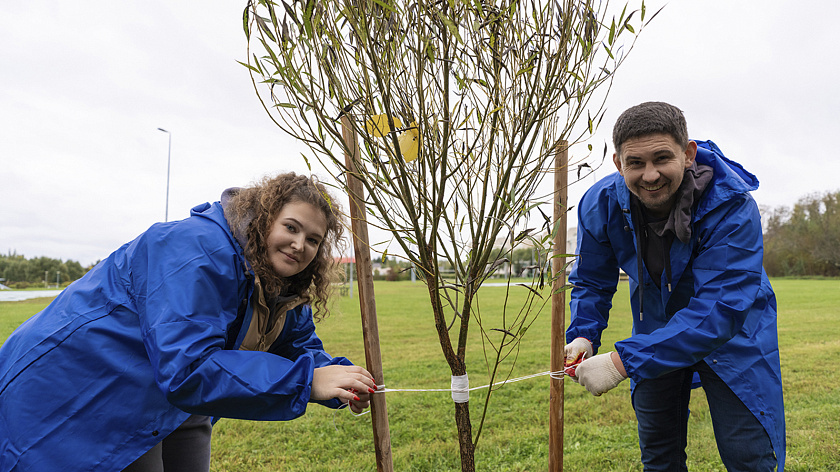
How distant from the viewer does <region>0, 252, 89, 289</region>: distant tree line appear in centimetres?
3691

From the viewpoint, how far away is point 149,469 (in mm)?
1878

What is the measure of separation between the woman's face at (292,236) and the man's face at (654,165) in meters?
1.36

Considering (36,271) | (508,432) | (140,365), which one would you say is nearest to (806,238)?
(508,432)

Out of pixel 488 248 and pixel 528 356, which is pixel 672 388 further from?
pixel 528 356

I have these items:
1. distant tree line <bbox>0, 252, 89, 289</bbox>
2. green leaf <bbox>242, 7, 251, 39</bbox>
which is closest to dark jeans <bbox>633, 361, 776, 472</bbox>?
green leaf <bbox>242, 7, 251, 39</bbox>

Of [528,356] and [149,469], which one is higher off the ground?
[149,469]

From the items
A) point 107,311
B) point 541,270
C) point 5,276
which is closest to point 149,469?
point 107,311

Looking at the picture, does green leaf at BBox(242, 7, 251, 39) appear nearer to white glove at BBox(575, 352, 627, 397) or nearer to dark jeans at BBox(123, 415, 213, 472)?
dark jeans at BBox(123, 415, 213, 472)

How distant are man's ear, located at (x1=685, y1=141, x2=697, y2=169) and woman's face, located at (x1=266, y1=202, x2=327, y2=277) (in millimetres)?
1673

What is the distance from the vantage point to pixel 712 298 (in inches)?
80.8

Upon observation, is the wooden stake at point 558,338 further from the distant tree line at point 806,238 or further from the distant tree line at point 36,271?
the distant tree line at point 806,238

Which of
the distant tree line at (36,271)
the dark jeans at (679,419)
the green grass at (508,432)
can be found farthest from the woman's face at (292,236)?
the distant tree line at (36,271)

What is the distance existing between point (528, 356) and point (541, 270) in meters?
7.28

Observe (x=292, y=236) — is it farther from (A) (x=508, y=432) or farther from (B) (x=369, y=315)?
(A) (x=508, y=432)
